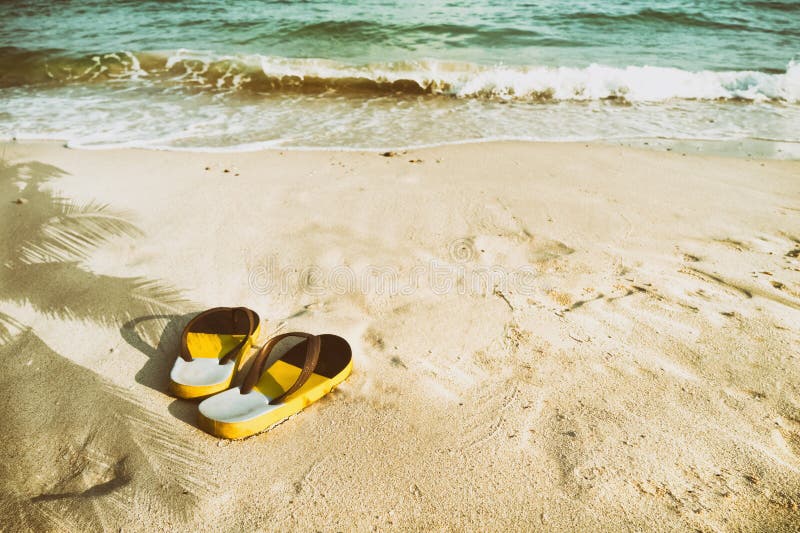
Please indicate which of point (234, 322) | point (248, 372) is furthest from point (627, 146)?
point (248, 372)

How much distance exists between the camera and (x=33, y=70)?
7.37 metres

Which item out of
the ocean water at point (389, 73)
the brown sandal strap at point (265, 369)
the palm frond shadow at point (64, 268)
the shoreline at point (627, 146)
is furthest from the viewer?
the ocean water at point (389, 73)

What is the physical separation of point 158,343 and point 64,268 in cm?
96

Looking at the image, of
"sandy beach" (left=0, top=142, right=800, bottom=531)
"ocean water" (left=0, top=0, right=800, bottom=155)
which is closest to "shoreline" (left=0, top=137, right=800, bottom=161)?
"ocean water" (left=0, top=0, right=800, bottom=155)

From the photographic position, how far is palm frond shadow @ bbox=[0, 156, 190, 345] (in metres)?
2.37

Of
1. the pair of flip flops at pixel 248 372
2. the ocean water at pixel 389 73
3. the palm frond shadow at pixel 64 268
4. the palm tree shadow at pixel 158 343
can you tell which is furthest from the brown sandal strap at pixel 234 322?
the ocean water at pixel 389 73

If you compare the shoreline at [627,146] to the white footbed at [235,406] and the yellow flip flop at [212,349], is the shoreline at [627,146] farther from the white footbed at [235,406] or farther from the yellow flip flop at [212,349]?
the white footbed at [235,406]

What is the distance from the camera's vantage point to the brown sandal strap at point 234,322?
2063mm

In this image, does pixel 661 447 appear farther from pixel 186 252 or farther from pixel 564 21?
pixel 564 21

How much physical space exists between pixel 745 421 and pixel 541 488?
2.94ft

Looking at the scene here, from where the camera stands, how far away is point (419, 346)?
7.19 ft

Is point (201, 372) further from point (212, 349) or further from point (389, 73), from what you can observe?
point (389, 73)

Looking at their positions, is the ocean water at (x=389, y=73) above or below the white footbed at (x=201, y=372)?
above

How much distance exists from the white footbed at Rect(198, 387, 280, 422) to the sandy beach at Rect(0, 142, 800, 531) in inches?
3.9
